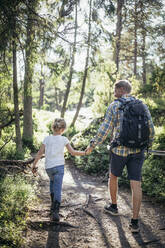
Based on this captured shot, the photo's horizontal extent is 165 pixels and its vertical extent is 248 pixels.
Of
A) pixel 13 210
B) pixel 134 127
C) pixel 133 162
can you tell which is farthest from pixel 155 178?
pixel 13 210

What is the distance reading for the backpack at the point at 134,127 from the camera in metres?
3.14

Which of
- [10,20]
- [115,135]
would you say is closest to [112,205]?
[115,135]

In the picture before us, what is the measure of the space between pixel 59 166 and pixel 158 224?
2.00 m

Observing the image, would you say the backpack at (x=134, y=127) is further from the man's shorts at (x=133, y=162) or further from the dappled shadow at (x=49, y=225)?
the dappled shadow at (x=49, y=225)

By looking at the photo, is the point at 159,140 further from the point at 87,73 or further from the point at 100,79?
the point at 87,73

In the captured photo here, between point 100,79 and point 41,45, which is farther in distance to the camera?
point 100,79

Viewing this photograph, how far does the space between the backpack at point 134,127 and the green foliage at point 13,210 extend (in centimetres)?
193

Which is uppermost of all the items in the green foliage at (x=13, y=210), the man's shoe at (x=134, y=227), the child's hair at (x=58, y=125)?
the child's hair at (x=58, y=125)

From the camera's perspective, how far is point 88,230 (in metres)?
3.50

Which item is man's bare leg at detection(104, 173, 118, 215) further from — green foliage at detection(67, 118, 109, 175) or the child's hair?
Result: green foliage at detection(67, 118, 109, 175)

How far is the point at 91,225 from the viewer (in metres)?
3.66

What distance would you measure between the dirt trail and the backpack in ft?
4.58

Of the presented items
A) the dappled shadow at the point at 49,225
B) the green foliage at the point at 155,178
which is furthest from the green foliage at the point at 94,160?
the dappled shadow at the point at 49,225

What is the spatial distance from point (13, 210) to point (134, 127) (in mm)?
2401
